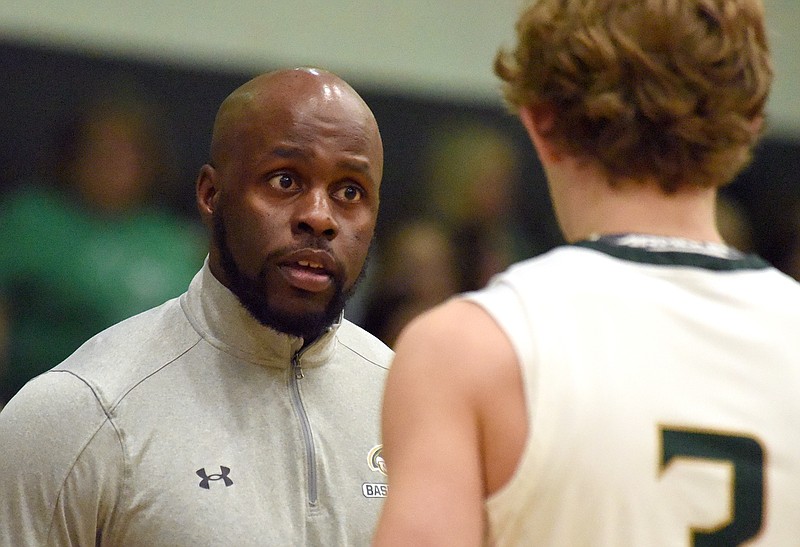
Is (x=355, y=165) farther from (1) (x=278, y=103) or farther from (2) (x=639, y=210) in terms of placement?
(2) (x=639, y=210)

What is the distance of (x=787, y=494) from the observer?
1387 millimetres

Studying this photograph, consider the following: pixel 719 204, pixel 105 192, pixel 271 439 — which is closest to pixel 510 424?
pixel 271 439

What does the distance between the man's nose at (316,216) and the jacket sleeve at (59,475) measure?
1.58 ft

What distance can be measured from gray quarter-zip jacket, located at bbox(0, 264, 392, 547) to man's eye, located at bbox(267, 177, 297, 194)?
0.71 ft

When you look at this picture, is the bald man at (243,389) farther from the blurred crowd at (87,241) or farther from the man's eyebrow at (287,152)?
the blurred crowd at (87,241)

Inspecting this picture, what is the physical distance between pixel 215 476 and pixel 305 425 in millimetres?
203

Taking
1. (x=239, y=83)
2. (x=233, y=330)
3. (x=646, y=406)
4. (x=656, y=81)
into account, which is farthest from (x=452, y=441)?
(x=239, y=83)

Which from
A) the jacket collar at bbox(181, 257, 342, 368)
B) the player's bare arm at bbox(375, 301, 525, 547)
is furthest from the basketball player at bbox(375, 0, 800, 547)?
the jacket collar at bbox(181, 257, 342, 368)

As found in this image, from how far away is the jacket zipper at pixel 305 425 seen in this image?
2150 millimetres

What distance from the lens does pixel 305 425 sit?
7.27 ft

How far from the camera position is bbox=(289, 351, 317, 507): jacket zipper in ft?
7.06

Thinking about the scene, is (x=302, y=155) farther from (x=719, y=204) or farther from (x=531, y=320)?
(x=719, y=204)

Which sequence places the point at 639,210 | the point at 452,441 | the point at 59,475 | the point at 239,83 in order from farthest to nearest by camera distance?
the point at 239,83, the point at 59,475, the point at 639,210, the point at 452,441

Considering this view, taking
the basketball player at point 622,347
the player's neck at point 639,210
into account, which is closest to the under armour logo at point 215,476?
the basketball player at point 622,347
